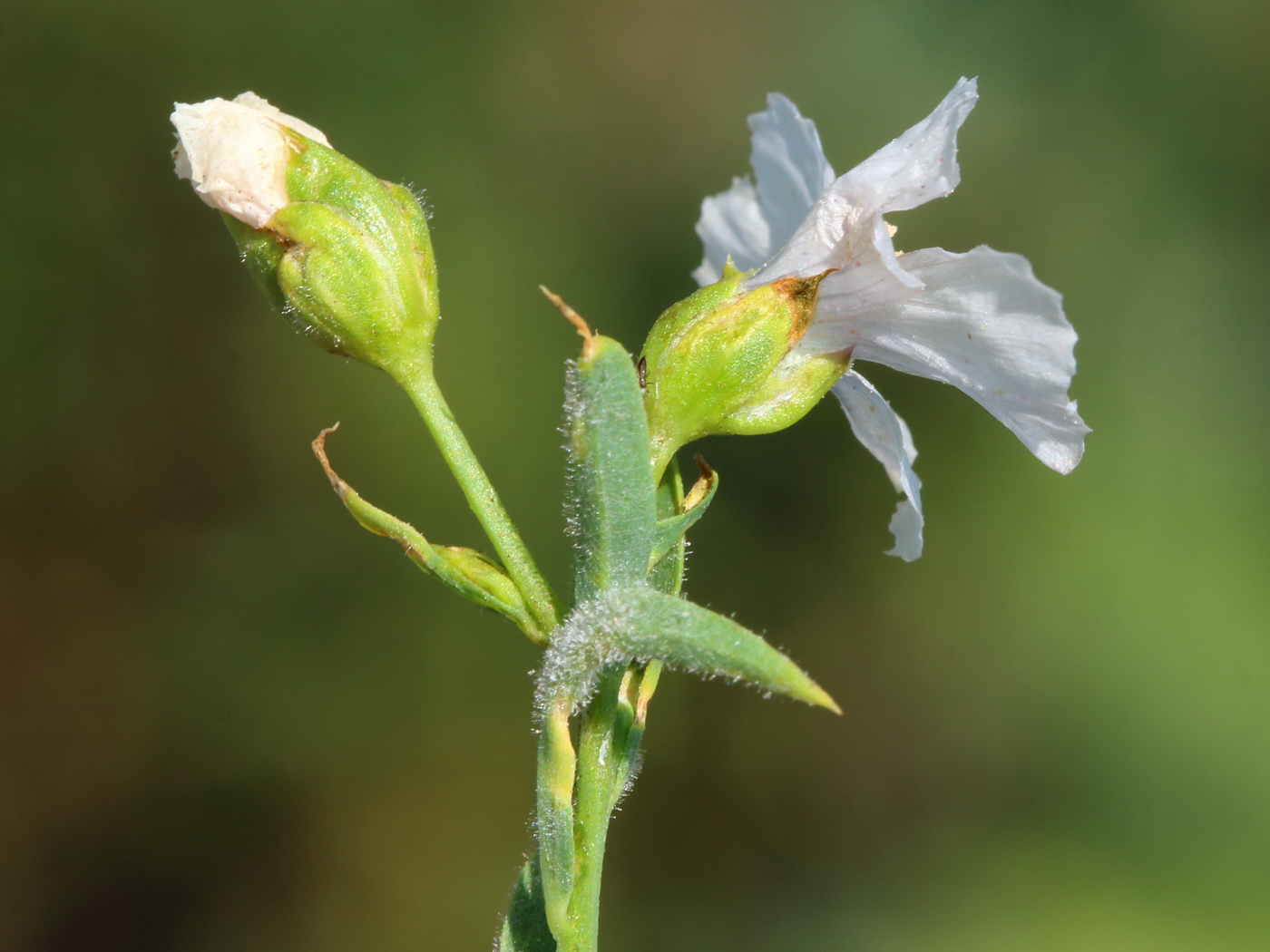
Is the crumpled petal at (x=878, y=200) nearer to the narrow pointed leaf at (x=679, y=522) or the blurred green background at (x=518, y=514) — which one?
the narrow pointed leaf at (x=679, y=522)

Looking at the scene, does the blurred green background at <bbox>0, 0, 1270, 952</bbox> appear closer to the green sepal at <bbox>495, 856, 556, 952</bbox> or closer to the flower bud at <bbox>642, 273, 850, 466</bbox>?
the flower bud at <bbox>642, 273, 850, 466</bbox>

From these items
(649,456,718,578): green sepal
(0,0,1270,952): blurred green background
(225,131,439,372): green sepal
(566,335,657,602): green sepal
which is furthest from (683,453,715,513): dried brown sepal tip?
(0,0,1270,952): blurred green background

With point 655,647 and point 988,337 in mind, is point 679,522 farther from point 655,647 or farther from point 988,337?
point 988,337

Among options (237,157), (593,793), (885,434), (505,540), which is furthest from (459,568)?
(885,434)

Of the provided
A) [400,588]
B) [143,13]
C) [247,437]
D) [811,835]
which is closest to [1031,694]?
[811,835]

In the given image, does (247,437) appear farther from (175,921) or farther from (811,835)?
(811,835)
